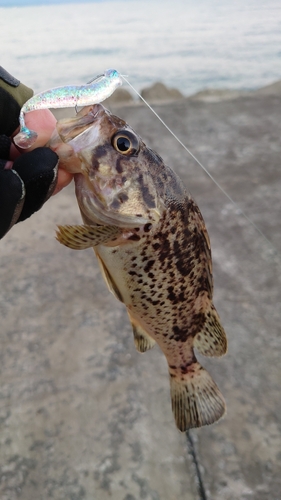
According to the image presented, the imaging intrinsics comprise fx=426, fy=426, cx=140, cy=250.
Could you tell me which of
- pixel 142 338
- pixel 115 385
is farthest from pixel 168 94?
pixel 142 338

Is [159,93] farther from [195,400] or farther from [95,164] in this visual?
[95,164]

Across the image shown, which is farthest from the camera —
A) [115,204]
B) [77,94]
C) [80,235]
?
[115,204]

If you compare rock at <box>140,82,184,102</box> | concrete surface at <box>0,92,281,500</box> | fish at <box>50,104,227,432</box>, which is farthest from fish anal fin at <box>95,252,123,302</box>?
rock at <box>140,82,184,102</box>

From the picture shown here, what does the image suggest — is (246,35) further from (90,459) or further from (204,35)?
(90,459)

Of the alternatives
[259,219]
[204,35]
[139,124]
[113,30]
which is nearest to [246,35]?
[204,35]

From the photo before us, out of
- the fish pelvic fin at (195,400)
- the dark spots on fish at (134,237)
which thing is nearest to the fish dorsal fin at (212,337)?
the fish pelvic fin at (195,400)
